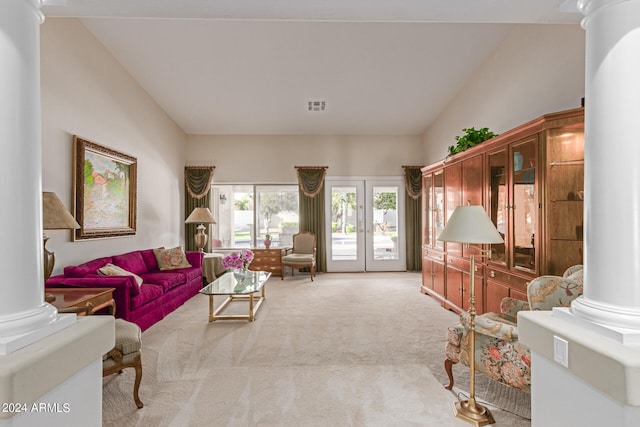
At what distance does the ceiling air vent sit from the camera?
6.03 meters

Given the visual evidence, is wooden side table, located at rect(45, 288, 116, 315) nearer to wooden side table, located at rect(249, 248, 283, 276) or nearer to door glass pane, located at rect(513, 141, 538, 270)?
door glass pane, located at rect(513, 141, 538, 270)

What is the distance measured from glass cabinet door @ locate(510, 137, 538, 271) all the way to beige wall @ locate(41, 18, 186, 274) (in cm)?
463

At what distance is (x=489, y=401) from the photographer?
237 cm

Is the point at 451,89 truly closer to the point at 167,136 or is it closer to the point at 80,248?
the point at 167,136

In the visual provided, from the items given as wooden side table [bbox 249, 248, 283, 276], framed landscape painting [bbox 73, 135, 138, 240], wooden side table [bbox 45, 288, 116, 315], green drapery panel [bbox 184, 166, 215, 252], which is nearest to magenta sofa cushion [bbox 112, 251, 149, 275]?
framed landscape painting [bbox 73, 135, 138, 240]

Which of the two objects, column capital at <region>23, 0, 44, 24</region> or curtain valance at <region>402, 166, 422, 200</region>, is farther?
curtain valance at <region>402, 166, 422, 200</region>

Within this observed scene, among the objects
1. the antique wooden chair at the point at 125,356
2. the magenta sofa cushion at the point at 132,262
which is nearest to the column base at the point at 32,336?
the antique wooden chair at the point at 125,356

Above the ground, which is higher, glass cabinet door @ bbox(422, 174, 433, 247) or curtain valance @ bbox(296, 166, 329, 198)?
curtain valance @ bbox(296, 166, 329, 198)

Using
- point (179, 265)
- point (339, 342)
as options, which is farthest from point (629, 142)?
point (179, 265)

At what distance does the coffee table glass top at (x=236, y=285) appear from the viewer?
12.6 feet

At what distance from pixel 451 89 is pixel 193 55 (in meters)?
4.11

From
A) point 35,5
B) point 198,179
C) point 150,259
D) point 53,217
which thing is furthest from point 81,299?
point 198,179

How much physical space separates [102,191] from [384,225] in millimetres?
5371

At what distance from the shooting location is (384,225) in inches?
297
